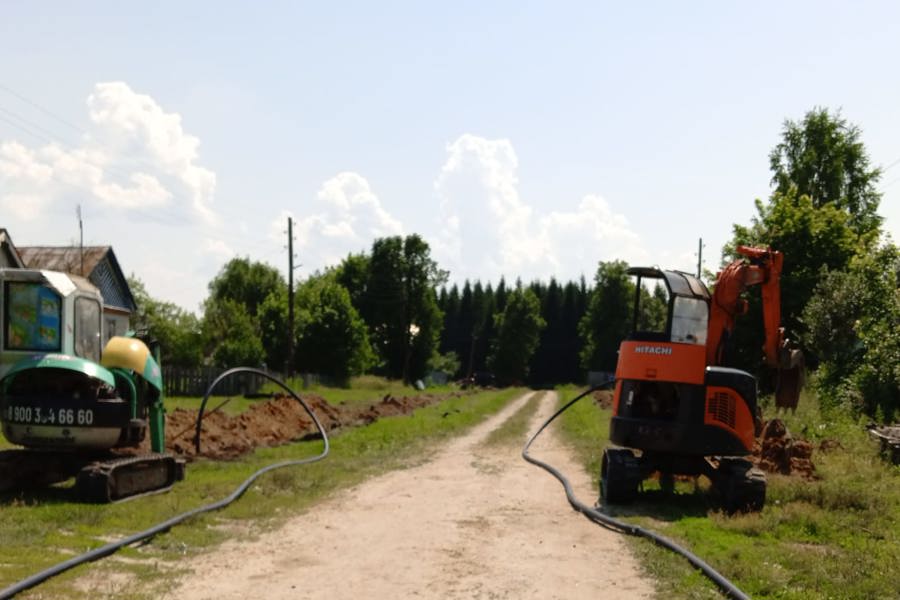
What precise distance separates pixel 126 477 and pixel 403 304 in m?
81.7

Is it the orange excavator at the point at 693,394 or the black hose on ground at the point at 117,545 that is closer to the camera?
the black hose on ground at the point at 117,545

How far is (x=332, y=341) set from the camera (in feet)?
231

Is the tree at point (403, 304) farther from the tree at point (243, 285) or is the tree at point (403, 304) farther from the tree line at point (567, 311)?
the tree at point (243, 285)

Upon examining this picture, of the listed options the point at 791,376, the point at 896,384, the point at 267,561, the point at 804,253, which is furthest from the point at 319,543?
the point at 804,253

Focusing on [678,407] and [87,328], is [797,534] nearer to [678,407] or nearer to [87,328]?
[678,407]

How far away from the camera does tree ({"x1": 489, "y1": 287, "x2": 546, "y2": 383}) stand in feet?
385

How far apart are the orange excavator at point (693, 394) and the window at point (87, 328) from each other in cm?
835

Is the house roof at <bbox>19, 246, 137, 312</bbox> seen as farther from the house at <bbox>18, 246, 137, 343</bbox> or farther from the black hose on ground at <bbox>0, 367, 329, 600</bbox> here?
the black hose on ground at <bbox>0, 367, 329, 600</bbox>

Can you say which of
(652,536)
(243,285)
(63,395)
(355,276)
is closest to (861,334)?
(652,536)

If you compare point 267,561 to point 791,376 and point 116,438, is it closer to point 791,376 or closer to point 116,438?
point 116,438

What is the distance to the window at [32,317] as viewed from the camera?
13.3 m

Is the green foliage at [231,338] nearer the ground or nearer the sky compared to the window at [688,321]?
nearer the ground

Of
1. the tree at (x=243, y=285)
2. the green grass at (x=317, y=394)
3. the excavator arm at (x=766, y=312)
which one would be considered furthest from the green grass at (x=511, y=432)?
the tree at (x=243, y=285)

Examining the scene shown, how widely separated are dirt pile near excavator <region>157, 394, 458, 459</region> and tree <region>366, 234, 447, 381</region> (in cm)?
5984
